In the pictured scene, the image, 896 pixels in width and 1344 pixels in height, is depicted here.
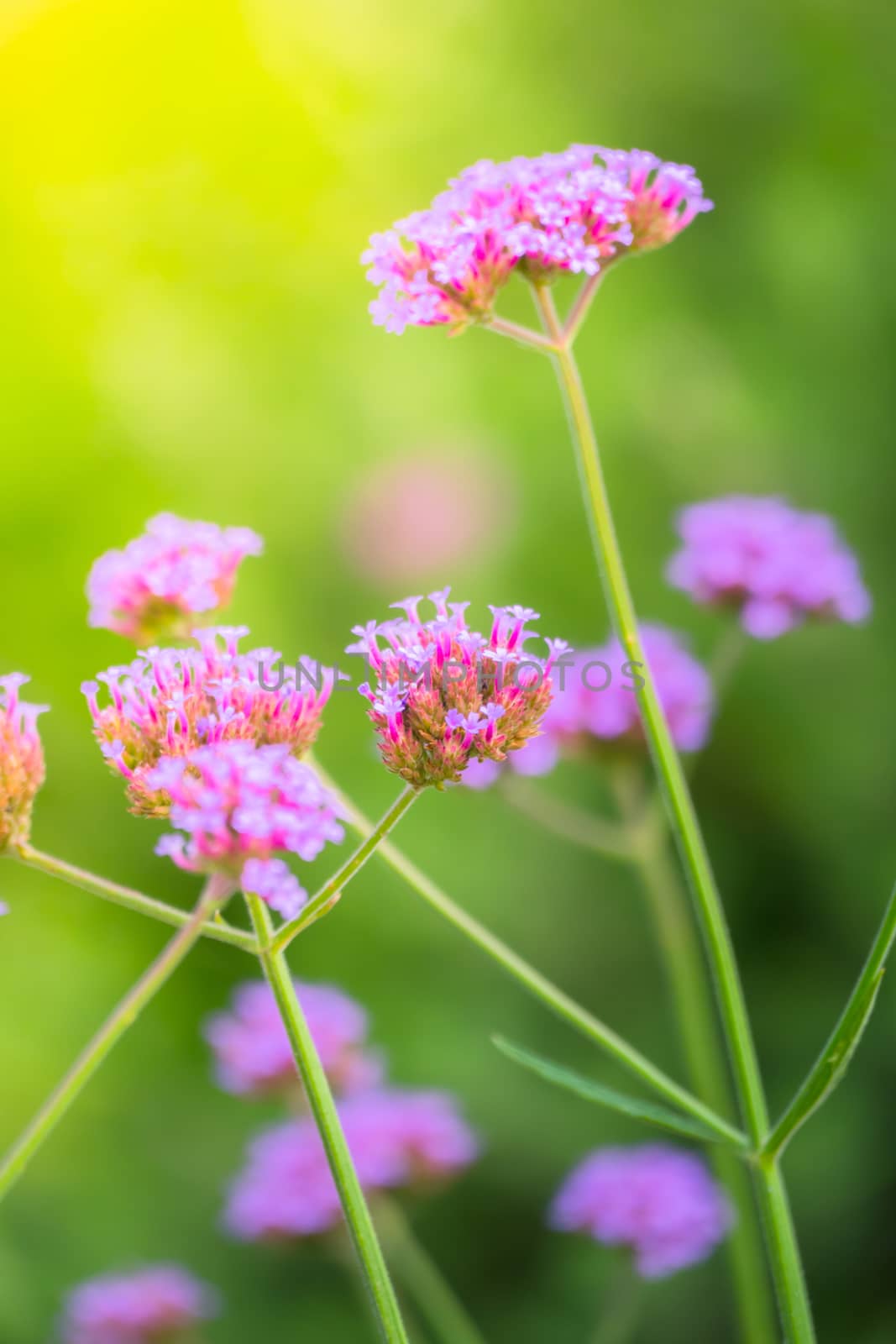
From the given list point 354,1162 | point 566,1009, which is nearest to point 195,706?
point 566,1009

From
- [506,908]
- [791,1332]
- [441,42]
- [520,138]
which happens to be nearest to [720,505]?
[791,1332]

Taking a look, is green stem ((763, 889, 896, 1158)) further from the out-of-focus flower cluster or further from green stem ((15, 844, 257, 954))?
the out-of-focus flower cluster

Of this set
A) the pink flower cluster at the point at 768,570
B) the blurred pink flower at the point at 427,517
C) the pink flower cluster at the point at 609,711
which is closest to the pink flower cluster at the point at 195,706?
the pink flower cluster at the point at 609,711

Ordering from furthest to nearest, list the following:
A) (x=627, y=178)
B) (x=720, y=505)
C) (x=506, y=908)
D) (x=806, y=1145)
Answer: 1. (x=506, y=908)
2. (x=806, y=1145)
3. (x=720, y=505)
4. (x=627, y=178)

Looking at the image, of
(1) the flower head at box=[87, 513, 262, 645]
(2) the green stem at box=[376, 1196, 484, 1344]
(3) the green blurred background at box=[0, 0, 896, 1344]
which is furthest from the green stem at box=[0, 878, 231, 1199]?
(3) the green blurred background at box=[0, 0, 896, 1344]

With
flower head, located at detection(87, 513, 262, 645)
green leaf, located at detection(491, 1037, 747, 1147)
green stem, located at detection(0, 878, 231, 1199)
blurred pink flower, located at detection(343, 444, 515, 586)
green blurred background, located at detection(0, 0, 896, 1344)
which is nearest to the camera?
green stem, located at detection(0, 878, 231, 1199)

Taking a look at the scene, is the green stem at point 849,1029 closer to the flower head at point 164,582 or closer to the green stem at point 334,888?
the green stem at point 334,888

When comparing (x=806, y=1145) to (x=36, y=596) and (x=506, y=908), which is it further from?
(x=36, y=596)
